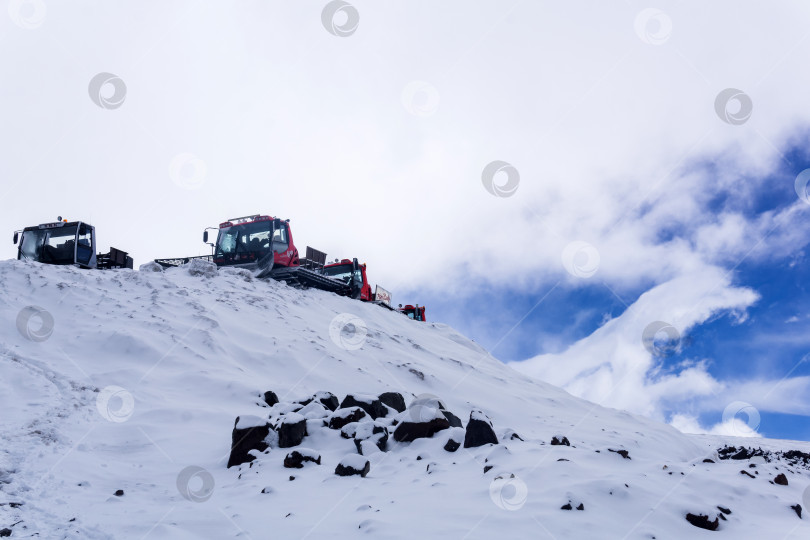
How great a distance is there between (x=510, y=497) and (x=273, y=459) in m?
3.28

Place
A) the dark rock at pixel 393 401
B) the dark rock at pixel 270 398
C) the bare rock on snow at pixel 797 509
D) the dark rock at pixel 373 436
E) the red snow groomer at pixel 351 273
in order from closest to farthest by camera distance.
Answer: the bare rock on snow at pixel 797 509
the dark rock at pixel 373 436
the dark rock at pixel 393 401
the dark rock at pixel 270 398
the red snow groomer at pixel 351 273

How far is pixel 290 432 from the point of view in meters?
7.38

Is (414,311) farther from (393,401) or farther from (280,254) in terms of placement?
(393,401)

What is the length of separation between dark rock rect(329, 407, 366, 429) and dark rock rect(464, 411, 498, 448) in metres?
1.79

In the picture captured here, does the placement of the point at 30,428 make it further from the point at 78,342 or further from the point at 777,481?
the point at 777,481

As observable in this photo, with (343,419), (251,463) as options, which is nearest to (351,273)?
(343,419)

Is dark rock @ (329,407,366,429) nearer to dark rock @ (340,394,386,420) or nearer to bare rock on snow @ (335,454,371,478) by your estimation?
dark rock @ (340,394,386,420)

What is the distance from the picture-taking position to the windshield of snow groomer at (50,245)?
1908cm

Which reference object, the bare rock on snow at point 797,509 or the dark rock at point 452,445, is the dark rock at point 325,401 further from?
the bare rock on snow at point 797,509

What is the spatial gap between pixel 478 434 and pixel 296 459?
2.39 metres

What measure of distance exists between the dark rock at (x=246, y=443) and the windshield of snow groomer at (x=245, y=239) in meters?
14.9

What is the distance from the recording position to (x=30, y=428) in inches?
260

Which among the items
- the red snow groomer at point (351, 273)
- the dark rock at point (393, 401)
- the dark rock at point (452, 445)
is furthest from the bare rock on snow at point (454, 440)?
the red snow groomer at point (351, 273)

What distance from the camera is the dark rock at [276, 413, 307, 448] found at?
24.2 ft
